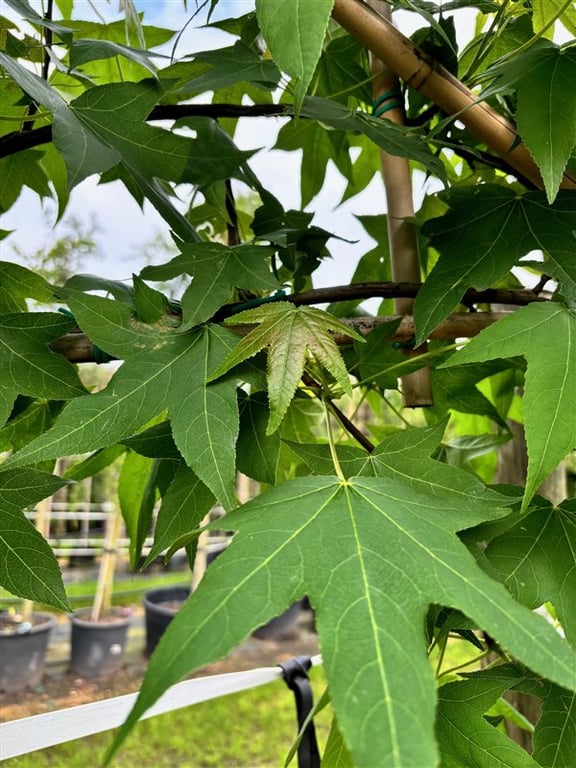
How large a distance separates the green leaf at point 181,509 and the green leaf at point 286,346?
51 mm

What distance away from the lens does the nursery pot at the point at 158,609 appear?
2271 millimetres

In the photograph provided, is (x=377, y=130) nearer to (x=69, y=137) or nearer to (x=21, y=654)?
(x=69, y=137)

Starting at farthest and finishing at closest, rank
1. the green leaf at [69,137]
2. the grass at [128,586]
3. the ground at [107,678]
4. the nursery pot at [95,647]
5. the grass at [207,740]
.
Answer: the grass at [128,586], the nursery pot at [95,647], the ground at [107,678], the grass at [207,740], the green leaf at [69,137]

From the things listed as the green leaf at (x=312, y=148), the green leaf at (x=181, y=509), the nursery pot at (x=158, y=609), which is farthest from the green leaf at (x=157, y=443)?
the nursery pot at (x=158, y=609)

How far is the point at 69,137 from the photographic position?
27 centimetres

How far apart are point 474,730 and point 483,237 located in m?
0.22

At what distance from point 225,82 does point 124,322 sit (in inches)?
5.0

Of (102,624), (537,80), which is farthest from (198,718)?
(537,80)

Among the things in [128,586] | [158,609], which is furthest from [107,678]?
[128,586]

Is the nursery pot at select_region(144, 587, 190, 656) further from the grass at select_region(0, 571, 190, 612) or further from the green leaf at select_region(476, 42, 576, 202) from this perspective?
the green leaf at select_region(476, 42, 576, 202)

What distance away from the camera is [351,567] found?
185 millimetres

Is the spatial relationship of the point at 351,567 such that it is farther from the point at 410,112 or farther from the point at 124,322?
the point at 410,112

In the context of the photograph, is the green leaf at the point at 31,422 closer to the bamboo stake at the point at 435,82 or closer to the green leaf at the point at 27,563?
the green leaf at the point at 27,563

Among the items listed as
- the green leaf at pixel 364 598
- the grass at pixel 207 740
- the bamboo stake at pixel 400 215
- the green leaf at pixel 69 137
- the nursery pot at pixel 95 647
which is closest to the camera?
the green leaf at pixel 364 598
